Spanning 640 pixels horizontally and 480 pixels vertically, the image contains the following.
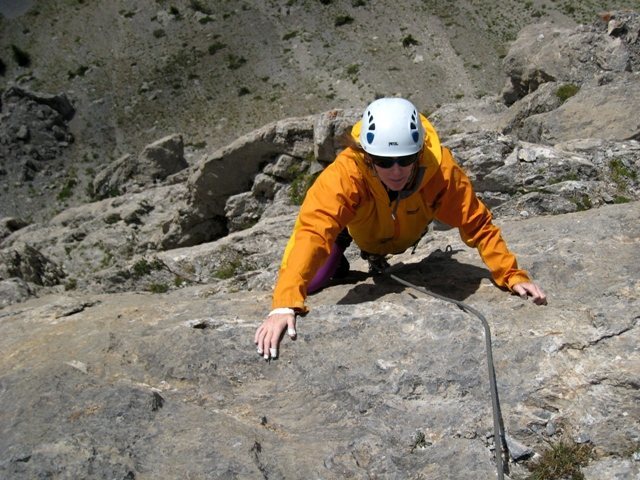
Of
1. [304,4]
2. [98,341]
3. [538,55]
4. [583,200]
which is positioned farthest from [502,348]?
[304,4]

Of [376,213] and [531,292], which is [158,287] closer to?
[376,213]

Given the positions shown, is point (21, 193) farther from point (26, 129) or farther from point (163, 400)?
point (163, 400)

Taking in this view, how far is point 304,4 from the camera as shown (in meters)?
65.7

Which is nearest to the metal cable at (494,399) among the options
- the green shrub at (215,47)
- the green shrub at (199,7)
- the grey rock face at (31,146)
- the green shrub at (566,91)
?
the green shrub at (566,91)

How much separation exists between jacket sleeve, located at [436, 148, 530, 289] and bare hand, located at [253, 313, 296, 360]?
199cm

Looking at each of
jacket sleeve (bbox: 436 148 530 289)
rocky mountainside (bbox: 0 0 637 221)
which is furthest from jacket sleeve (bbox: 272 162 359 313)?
rocky mountainside (bbox: 0 0 637 221)

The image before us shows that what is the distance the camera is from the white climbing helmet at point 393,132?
5.28 meters

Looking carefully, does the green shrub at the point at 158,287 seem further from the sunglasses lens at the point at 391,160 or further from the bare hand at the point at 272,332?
the sunglasses lens at the point at 391,160

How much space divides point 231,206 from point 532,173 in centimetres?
1094

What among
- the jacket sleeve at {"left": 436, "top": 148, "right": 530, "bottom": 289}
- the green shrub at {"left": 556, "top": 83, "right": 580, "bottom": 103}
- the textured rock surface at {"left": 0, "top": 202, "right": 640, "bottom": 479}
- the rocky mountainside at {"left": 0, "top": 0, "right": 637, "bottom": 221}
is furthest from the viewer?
the rocky mountainside at {"left": 0, "top": 0, "right": 637, "bottom": 221}

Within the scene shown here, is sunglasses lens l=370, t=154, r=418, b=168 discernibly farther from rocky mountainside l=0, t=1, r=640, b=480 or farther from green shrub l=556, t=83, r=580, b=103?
green shrub l=556, t=83, r=580, b=103

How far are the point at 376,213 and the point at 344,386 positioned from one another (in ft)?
6.12

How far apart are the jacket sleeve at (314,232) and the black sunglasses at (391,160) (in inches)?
12.0

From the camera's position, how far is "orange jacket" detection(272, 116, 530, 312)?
542cm
